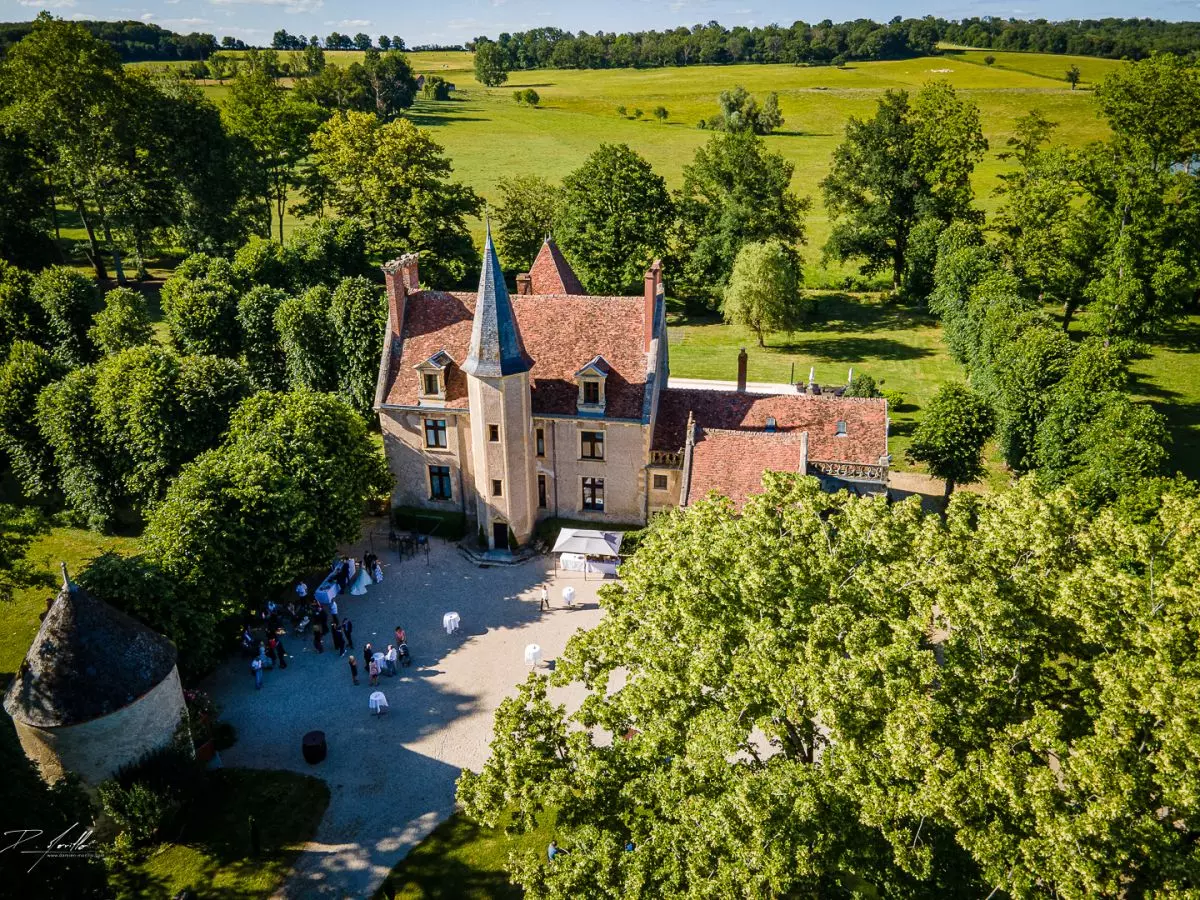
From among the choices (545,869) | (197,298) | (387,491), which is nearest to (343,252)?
(197,298)

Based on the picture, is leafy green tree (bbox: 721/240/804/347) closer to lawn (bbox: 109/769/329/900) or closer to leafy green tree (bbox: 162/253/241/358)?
leafy green tree (bbox: 162/253/241/358)

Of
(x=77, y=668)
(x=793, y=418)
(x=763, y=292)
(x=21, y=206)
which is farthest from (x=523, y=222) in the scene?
(x=77, y=668)

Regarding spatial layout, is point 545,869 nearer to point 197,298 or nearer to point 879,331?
point 197,298

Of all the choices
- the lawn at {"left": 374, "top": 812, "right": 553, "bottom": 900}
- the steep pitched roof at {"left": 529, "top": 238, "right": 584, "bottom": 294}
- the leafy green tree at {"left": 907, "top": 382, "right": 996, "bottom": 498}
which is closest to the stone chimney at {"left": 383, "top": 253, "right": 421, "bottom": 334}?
the steep pitched roof at {"left": 529, "top": 238, "right": 584, "bottom": 294}

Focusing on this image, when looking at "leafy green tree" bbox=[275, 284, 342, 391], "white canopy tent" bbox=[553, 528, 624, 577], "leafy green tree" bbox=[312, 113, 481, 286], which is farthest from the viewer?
"leafy green tree" bbox=[312, 113, 481, 286]

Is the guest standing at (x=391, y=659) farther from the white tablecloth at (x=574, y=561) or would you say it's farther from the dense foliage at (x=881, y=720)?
the dense foliage at (x=881, y=720)
